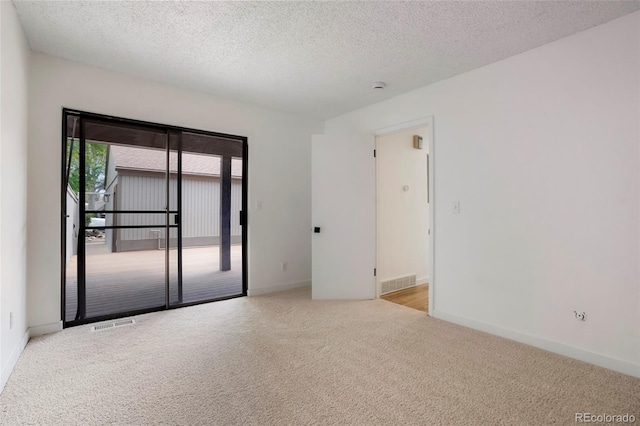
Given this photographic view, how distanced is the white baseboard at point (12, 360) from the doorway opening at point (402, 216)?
3503 mm

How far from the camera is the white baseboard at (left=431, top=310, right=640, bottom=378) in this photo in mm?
2178

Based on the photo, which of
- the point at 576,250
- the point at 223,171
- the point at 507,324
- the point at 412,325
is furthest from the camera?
the point at 223,171

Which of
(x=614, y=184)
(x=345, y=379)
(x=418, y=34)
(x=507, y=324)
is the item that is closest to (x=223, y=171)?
(x=418, y=34)

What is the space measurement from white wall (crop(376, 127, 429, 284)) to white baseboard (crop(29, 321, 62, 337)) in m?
3.45

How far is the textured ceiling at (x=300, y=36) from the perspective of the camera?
2.15m

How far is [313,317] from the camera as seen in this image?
129 inches

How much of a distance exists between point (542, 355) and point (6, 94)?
423cm

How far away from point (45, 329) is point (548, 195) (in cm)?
450

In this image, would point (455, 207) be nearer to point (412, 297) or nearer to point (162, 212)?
point (412, 297)

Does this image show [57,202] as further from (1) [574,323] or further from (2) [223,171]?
(1) [574,323]

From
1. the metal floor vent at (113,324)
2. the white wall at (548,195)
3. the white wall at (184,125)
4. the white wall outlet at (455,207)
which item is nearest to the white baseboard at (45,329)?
the white wall at (184,125)

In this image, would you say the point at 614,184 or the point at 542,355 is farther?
the point at 542,355

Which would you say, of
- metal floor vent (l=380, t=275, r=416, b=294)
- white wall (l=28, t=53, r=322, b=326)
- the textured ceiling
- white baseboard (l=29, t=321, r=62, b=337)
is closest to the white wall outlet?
the textured ceiling

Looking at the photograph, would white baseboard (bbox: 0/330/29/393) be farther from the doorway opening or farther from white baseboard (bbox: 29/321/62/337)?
the doorway opening
